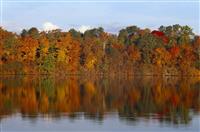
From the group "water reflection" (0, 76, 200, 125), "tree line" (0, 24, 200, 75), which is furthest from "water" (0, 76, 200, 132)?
"tree line" (0, 24, 200, 75)

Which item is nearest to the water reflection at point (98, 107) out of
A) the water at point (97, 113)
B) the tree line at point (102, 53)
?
the water at point (97, 113)

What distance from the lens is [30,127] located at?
1883 cm

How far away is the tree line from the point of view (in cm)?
7638

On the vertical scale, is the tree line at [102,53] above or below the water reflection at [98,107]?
above

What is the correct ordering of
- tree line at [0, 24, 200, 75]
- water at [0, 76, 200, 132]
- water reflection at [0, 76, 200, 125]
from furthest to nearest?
tree line at [0, 24, 200, 75], water reflection at [0, 76, 200, 125], water at [0, 76, 200, 132]

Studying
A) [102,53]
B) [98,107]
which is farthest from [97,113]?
[102,53]

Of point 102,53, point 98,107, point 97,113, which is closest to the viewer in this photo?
point 97,113

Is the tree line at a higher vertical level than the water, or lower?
higher

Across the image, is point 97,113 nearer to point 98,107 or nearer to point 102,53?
point 98,107

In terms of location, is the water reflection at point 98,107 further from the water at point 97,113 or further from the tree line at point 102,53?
the tree line at point 102,53

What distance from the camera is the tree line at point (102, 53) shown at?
76375mm

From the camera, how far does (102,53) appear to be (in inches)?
3250

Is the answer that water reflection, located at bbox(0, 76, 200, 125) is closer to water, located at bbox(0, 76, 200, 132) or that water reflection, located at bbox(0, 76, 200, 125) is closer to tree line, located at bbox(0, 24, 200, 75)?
water, located at bbox(0, 76, 200, 132)

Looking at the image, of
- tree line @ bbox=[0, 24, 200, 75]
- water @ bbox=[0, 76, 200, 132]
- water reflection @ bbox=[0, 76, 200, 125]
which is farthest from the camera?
tree line @ bbox=[0, 24, 200, 75]
